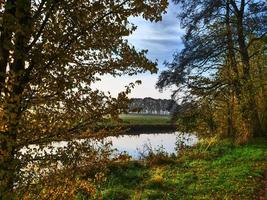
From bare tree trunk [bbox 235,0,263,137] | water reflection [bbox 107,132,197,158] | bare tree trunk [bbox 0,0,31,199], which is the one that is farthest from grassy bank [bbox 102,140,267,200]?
bare tree trunk [bbox 0,0,31,199]

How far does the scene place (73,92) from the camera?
5676mm

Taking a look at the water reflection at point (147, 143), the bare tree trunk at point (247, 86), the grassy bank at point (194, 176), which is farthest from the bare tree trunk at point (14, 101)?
the bare tree trunk at point (247, 86)

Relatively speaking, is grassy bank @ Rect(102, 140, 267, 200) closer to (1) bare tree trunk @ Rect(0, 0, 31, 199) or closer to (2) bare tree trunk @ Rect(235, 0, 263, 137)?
(2) bare tree trunk @ Rect(235, 0, 263, 137)

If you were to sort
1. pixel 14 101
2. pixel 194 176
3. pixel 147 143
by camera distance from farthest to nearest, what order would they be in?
pixel 147 143, pixel 194 176, pixel 14 101

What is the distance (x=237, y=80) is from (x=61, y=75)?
19762 millimetres

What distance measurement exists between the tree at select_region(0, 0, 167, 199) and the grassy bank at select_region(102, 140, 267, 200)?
4.03 m

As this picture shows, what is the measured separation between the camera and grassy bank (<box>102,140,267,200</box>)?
12188 mm

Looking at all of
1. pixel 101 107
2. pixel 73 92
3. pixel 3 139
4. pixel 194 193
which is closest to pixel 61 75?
pixel 73 92

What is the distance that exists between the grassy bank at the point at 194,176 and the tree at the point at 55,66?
403 centimetres

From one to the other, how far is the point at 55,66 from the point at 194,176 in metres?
10.1

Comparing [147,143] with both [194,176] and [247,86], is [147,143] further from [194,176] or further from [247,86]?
[194,176]

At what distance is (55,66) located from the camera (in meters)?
5.32

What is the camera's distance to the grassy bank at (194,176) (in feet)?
40.0

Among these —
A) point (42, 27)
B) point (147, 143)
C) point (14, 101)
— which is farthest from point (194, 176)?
point (147, 143)
